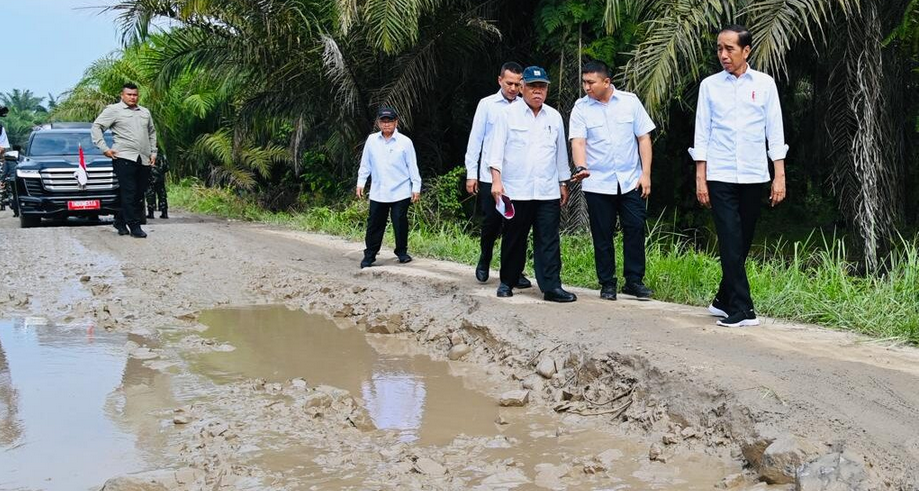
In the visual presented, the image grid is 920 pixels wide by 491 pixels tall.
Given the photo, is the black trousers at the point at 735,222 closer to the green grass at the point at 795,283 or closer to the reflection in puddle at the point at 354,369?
the green grass at the point at 795,283

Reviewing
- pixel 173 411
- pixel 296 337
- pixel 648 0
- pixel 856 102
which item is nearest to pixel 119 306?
pixel 296 337

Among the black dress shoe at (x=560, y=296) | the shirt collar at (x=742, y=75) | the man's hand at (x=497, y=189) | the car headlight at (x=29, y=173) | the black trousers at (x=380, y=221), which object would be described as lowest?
the black dress shoe at (x=560, y=296)

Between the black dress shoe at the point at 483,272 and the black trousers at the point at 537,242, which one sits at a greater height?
the black trousers at the point at 537,242

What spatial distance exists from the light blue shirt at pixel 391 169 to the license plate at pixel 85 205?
6672 millimetres

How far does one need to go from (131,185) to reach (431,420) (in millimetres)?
7717

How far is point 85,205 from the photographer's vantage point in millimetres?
14523

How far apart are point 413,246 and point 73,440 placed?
6.75m

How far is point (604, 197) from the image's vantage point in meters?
7.24

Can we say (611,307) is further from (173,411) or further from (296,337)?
(173,411)

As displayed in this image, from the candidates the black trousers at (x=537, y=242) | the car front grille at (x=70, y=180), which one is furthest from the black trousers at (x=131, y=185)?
the black trousers at (x=537, y=242)

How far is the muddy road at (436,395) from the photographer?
411 cm

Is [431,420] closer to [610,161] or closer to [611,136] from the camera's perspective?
[610,161]

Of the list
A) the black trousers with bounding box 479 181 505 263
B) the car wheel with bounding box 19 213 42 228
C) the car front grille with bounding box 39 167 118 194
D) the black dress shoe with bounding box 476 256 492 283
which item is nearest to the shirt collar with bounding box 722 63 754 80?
the black trousers with bounding box 479 181 505 263

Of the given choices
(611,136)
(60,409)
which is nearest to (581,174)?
(611,136)
